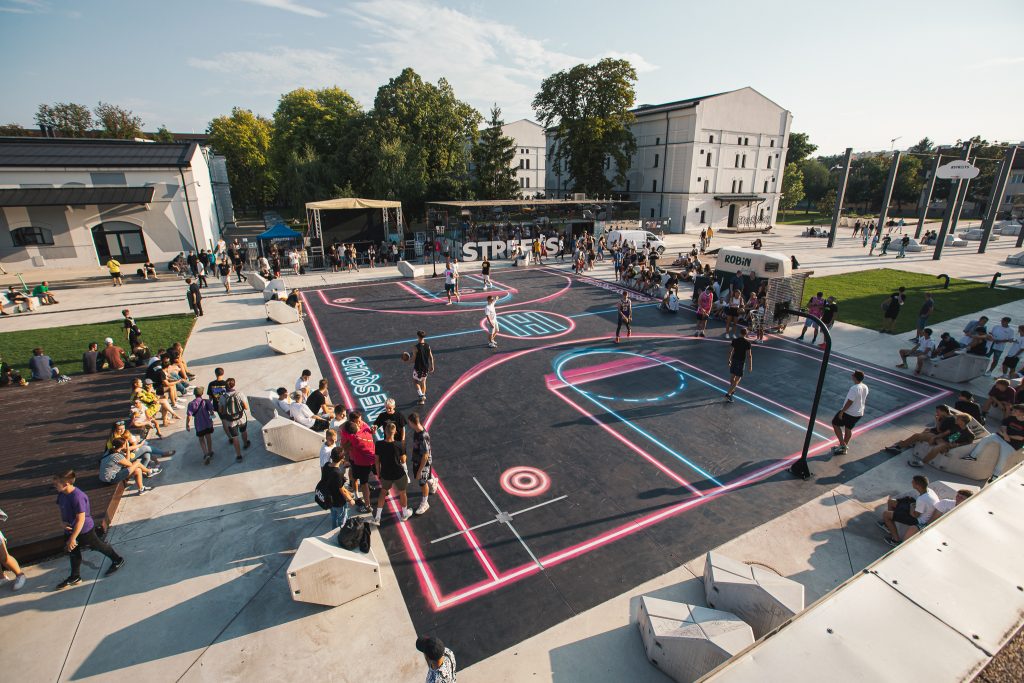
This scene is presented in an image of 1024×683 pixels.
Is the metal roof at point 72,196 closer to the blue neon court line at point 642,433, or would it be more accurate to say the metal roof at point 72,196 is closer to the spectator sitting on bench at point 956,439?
the blue neon court line at point 642,433

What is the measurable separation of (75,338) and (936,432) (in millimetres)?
26950

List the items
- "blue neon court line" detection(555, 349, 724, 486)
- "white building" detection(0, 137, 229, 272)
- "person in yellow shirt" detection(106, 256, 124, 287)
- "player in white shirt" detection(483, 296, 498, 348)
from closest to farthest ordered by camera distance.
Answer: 1. "blue neon court line" detection(555, 349, 724, 486)
2. "player in white shirt" detection(483, 296, 498, 348)
3. "person in yellow shirt" detection(106, 256, 124, 287)
4. "white building" detection(0, 137, 229, 272)

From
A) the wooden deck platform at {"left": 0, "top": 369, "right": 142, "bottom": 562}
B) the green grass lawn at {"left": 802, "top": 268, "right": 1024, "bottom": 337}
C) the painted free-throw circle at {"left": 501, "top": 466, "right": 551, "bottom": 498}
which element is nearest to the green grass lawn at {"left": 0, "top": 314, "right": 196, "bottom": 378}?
the wooden deck platform at {"left": 0, "top": 369, "right": 142, "bottom": 562}

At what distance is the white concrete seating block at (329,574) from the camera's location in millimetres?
6258

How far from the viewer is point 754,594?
19.5 feet

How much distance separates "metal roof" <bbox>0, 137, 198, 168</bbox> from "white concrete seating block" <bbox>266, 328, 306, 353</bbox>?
23.5 m

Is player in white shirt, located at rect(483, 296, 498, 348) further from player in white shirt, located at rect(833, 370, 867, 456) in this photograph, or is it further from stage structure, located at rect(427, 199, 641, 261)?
stage structure, located at rect(427, 199, 641, 261)

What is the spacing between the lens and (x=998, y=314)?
→ 21.0 meters

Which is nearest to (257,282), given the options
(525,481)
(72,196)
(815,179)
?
(72,196)

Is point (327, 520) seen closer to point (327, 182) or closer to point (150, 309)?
point (150, 309)

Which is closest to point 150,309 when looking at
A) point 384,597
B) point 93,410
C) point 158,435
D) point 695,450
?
point 93,410

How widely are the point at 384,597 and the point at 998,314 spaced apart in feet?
92.2

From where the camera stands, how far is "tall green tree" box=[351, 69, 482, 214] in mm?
44281

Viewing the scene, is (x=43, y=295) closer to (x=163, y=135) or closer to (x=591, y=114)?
(x=591, y=114)
